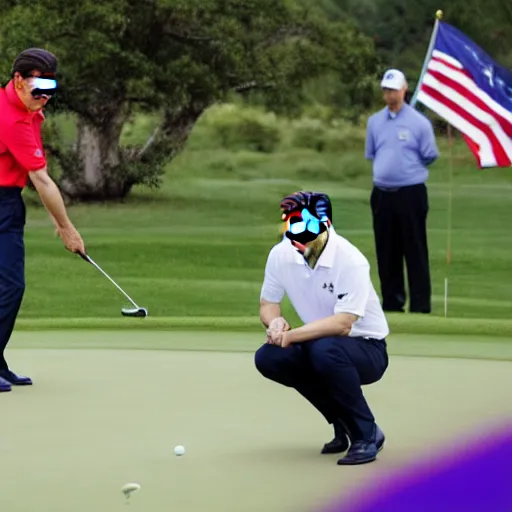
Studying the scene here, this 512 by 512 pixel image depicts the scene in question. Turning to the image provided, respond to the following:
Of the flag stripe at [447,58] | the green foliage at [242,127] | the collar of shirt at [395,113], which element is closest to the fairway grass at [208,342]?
the collar of shirt at [395,113]

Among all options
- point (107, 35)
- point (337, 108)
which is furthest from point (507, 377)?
point (337, 108)

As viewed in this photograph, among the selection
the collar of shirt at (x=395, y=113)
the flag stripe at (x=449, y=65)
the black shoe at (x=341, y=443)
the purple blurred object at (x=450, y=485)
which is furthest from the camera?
the flag stripe at (x=449, y=65)

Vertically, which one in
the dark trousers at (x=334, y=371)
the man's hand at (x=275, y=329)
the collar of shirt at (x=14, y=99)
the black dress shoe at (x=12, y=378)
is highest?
the collar of shirt at (x=14, y=99)

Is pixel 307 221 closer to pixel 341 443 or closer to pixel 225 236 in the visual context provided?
pixel 341 443

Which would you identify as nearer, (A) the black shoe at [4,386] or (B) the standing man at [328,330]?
(B) the standing man at [328,330]

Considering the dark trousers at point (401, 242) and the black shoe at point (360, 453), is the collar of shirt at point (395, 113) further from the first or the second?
the black shoe at point (360, 453)

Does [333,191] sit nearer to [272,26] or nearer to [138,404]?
[272,26]

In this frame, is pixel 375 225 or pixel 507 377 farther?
pixel 375 225

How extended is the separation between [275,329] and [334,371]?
31cm

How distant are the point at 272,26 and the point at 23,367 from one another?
41.6ft

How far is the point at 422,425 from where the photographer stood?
6578mm

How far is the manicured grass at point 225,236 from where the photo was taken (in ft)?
50.7

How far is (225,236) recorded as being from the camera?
21.7 metres

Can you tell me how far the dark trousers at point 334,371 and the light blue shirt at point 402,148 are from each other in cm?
530
